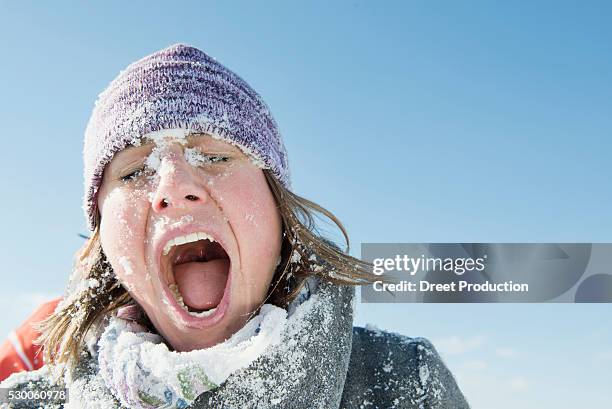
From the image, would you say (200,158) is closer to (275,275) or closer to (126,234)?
(126,234)

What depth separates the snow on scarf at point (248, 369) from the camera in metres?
1.85

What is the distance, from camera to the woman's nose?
193cm

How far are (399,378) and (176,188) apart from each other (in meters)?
1.01

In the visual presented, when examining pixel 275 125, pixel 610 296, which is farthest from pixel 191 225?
pixel 610 296

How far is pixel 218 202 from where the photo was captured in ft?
6.52

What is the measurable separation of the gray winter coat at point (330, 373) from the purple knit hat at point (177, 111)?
0.52 metres

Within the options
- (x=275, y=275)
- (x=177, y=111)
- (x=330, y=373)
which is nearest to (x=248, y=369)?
(x=330, y=373)

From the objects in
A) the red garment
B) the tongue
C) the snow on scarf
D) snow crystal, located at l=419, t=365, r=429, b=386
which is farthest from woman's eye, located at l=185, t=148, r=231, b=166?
the red garment

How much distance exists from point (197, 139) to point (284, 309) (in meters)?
0.64

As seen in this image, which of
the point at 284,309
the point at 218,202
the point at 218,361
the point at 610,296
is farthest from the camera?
the point at 610,296

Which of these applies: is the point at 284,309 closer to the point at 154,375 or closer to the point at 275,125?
the point at 154,375

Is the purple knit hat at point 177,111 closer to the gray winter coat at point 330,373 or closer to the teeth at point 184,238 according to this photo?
the teeth at point 184,238

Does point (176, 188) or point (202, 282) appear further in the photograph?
point (202, 282)

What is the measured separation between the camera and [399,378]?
2.18m
